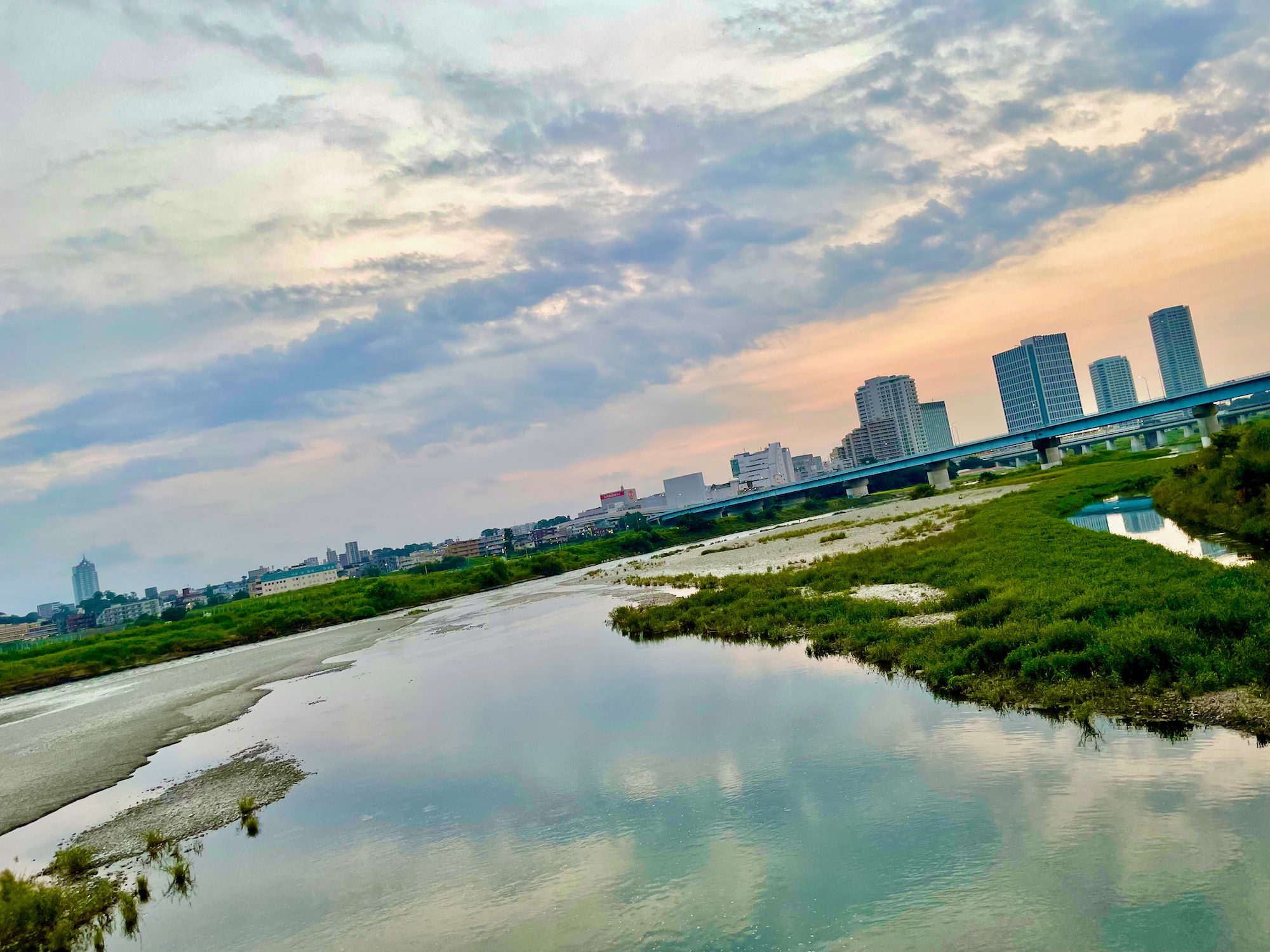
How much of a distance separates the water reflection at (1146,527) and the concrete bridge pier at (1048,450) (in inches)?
2892

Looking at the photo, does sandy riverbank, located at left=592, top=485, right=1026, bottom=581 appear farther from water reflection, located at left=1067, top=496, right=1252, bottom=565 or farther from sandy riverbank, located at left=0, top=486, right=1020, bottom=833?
water reflection, located at left=1067, top=496, right=1252, bottom=565

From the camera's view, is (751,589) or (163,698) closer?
(751,589)

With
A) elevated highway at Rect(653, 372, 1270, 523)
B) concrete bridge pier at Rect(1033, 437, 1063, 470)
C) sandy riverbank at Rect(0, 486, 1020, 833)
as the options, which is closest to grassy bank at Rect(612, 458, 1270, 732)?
sandy riverbank at Rect(0, 486, 1020, 833)

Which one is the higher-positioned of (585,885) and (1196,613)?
(1196,613)

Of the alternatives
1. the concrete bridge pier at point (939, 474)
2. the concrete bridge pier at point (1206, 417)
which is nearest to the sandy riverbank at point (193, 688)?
the concrete bridge pier at point (1206, 417)

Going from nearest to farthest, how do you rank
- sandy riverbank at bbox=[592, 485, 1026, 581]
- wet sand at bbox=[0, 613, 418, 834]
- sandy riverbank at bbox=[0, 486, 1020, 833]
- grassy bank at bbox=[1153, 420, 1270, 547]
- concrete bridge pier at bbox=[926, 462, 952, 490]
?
wet sand at bbox=[0, 613, 418, 834] < sandy riverbank at bbox=[0, 486, 1020, 833] < grassy bank at bbox=[1153, 420, 1270, 547] < sandy riverbank at bbox=[592, 485, 1026, 581] < concrete bridge pier at bbox=[926, 462, 952, 490]

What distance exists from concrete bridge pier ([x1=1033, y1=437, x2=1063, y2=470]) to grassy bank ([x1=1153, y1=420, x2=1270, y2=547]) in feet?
275

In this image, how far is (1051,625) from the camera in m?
16.6

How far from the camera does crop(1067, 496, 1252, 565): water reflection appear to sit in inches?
1038

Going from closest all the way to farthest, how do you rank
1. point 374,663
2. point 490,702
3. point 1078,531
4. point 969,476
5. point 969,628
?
point 969,628 → point 490,702 → point 1078,531 → point 374,663 → point 969,476

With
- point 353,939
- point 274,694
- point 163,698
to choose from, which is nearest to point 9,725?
point 163,698

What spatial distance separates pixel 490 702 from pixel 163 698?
Answer: 2672cm

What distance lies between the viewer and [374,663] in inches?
1565

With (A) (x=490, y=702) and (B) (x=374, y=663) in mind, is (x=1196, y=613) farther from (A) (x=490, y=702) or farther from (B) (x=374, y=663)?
(B) (x=374, y=663)
